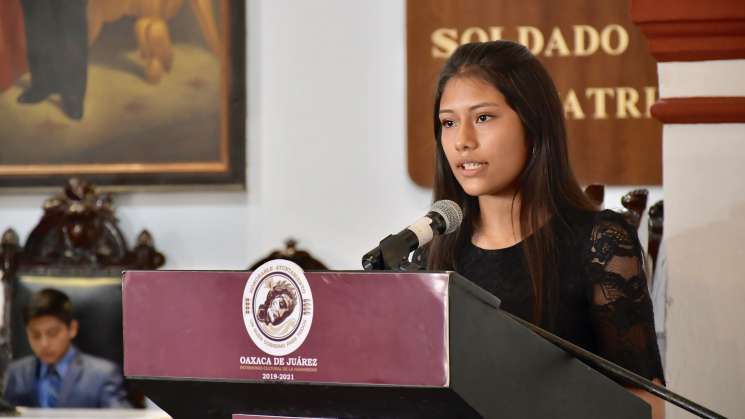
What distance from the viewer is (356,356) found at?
3.88ft

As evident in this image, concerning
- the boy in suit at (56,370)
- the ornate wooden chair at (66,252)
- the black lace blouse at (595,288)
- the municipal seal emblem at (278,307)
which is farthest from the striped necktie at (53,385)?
the municipal seal emblem at (278,307)

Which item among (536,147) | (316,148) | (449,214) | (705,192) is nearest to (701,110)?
(705,192)

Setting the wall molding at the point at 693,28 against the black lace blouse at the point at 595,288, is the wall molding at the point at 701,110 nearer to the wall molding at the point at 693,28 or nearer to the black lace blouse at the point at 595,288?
the wall molding at the point at 693,28

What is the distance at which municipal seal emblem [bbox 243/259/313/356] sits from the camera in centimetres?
121

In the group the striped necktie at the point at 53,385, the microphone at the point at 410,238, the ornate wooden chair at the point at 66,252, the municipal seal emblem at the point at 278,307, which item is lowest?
the striped necktie at the point at 53,385

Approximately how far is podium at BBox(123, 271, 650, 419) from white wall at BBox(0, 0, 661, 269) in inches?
131

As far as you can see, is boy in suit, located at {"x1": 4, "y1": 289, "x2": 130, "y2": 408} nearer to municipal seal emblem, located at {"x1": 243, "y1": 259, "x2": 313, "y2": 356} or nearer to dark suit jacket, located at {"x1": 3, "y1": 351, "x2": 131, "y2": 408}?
dark suit jacket, located at {"x1": 3, "y1": 351, "x2": 131, "y2": 408}

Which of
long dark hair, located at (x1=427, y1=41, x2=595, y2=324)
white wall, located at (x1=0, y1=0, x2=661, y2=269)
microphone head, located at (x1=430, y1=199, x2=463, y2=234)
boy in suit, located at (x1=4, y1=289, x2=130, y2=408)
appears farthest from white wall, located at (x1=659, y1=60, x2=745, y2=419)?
boy in suit, located at (x1=4, y1=289, x2=130, y2=408)

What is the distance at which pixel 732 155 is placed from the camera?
2172 mm

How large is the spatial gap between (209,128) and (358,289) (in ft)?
12.0

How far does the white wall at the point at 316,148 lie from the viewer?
15.3 ft

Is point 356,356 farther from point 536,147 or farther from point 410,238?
point 536,147

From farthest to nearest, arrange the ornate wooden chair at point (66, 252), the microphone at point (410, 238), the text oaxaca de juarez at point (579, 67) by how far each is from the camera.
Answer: the ornate wooden chair at point (66, 252) → the text oaxaca de juarez at point (579, 67) → the microphone at point (410, 238)

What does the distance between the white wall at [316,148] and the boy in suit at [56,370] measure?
1.89ft
